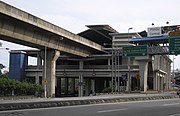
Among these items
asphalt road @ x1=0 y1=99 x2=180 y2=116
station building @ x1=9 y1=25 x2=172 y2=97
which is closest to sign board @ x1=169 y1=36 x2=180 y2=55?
station building @ x1=9 y1=25 x2=172 y2=97

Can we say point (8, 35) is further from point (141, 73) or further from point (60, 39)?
point (141, 73)

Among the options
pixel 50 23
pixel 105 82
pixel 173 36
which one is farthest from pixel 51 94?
pixel 105 82

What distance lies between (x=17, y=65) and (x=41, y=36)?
29.2 metres

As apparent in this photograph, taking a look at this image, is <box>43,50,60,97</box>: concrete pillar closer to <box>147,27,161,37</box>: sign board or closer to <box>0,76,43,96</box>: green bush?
<box>0,76,43,96</box>: green bush

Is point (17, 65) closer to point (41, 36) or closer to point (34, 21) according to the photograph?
point (41, 36)

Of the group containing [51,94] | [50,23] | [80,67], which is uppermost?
[50,23]

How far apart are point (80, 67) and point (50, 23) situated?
31.5 m

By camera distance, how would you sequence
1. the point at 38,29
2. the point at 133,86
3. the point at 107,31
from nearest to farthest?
the point at 38,29, the point at 133,86, the point at 107,31

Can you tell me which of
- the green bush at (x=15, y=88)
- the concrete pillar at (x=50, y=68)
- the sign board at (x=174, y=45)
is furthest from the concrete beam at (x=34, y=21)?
the sign board at (x=174, y=45)

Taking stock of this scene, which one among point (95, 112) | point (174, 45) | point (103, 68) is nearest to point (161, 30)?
point (103, 68)

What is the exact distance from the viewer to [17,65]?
7656cm

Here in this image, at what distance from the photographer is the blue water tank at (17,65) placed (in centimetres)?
7560

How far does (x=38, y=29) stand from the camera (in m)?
46.7

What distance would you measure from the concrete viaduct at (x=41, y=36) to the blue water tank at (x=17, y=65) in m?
16.4
